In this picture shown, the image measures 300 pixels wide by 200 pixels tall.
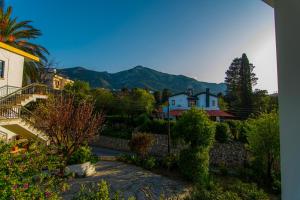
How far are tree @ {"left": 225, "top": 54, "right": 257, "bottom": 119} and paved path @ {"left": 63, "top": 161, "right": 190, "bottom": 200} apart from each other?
28.5m

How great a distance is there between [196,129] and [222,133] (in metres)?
8.40

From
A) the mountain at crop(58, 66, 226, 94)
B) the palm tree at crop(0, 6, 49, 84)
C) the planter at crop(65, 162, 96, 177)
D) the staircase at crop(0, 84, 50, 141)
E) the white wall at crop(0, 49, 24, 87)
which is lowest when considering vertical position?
the planter at crop(65, 162, 96, 177)

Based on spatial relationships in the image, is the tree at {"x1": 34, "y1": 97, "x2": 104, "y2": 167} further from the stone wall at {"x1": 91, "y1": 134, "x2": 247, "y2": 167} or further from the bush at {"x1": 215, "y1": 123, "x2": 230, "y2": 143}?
the bush at {"x1": 215, "y1": 123, "x2": 230, "y2": 143}

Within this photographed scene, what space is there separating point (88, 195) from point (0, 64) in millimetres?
12678

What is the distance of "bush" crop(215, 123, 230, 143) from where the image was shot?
673 inches

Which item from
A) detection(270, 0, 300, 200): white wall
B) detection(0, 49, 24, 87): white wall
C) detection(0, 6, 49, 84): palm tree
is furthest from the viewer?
detection(0, 6, 49, 84): palm tree

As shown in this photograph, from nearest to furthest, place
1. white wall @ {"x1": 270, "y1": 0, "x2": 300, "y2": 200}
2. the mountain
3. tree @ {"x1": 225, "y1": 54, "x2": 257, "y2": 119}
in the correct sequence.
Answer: white wall @ {"x1": 270, "y1": 0, "x2": 300, "y2": 200} → tree @ {"x1": 225, "y1": 54, "x2": 257, "y2": 119} → the mountain

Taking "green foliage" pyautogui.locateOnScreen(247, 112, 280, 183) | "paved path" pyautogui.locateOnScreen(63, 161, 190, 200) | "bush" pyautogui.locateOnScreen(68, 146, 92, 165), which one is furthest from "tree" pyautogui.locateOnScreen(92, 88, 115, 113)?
"green foliage" pyautogui.locateOnScreen(247, 112, 280, 183)

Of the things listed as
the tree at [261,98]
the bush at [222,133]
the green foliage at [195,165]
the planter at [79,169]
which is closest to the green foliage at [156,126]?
Answer: the bush at [222,133]

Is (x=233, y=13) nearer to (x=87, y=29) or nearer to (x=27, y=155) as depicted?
(x=27, y=155)

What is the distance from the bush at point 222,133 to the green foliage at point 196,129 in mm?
7681

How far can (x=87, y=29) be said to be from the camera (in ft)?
50.9

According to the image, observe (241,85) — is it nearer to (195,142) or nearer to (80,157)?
(195,142)

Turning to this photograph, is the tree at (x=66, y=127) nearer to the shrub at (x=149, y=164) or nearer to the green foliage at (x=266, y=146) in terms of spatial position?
the shrub at (x=149, y=164)
